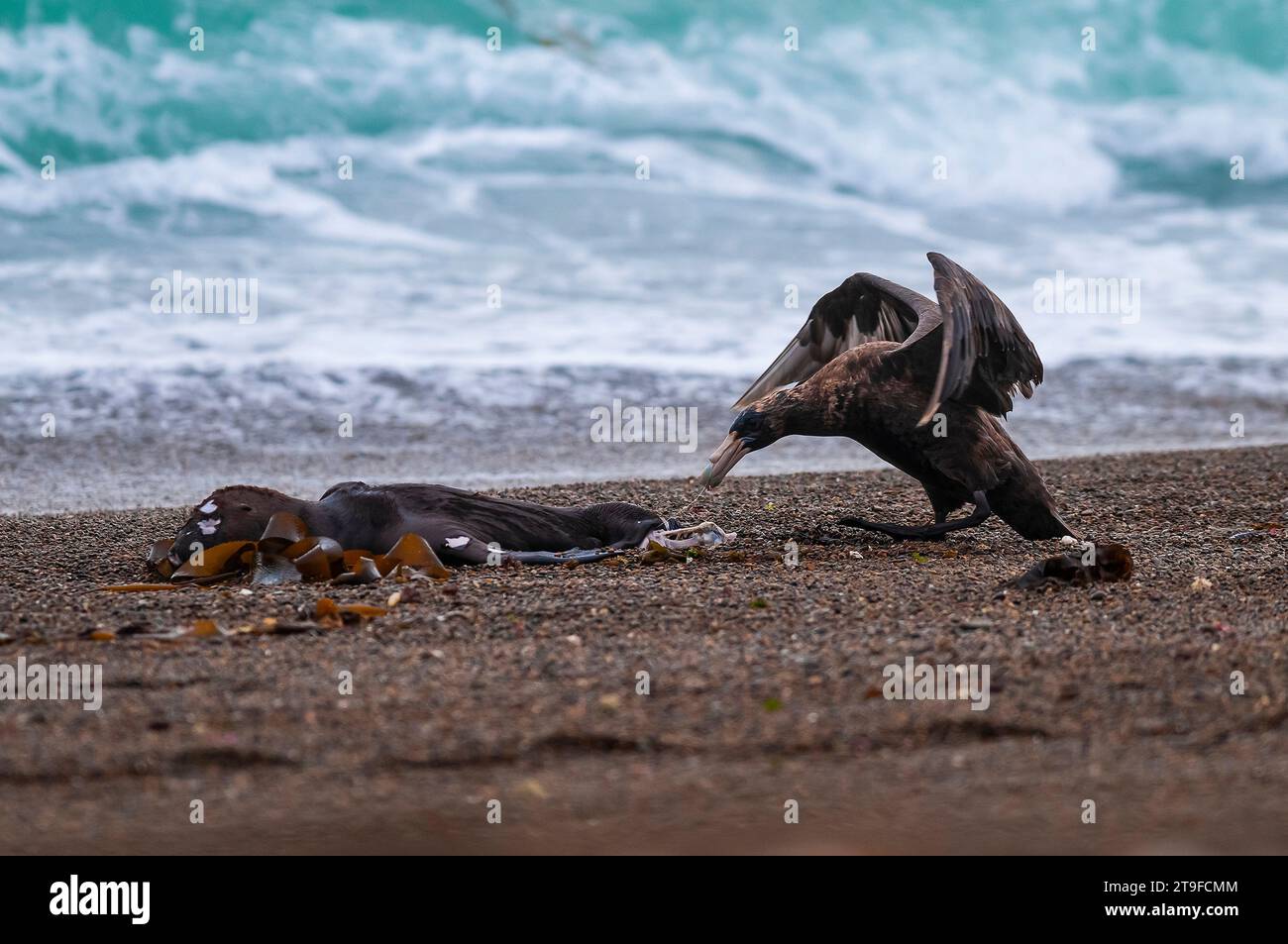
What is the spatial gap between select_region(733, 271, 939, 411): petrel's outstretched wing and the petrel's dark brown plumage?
38 centimetres

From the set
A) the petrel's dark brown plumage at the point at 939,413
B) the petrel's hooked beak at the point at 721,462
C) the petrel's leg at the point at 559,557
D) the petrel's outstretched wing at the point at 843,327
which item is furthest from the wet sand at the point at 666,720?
the petrel's outstretched wing at the point at 843,327

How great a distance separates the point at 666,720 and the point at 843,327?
3613 mm

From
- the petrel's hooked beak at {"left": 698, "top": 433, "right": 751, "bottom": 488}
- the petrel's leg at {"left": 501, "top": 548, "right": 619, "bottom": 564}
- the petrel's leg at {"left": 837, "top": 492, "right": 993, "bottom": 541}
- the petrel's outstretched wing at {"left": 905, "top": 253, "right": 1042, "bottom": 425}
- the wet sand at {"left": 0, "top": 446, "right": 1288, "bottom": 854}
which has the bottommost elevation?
the wet sand at {"left": 0, "top": 446, "right": 1288, "bottom": 854}

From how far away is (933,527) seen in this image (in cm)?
605

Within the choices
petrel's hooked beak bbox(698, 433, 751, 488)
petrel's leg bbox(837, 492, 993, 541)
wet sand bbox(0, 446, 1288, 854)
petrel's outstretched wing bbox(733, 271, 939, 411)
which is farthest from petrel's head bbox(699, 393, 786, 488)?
wet sand bbox(0, 446, 1288, 854)

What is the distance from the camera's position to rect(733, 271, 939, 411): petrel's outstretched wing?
6.48m

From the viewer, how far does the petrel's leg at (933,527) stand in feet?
19.6

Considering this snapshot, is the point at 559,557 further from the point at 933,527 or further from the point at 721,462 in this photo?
the point at 933,527

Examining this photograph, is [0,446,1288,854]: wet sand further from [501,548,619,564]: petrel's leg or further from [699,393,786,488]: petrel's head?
[699,393,786,488]: petrel's head

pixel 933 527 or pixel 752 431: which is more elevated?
pixel 752 431

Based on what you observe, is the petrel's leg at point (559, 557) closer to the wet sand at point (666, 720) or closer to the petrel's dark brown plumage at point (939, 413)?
the wet sand at point (666, 720)

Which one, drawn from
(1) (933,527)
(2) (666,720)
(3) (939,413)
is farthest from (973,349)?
(2) (666,720)

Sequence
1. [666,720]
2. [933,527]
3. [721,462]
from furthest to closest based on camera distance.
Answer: [933,527], [721,462], [666,720]

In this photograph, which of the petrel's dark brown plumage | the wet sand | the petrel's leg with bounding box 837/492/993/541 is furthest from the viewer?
the petrel's leg with bounding box 837/492/993/541
